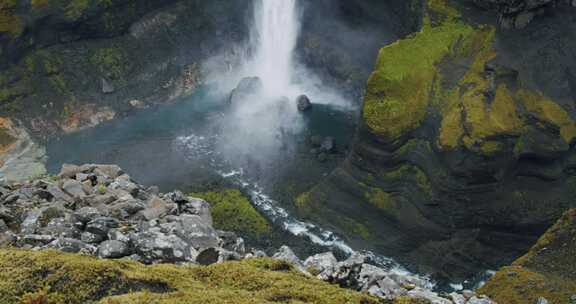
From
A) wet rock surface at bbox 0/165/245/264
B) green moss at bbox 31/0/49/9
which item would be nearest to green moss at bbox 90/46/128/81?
green moss at bbox 31/0/49/9

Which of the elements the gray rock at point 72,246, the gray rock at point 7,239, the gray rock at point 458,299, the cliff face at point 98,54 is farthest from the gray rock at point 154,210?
the cliff face at point 98,54

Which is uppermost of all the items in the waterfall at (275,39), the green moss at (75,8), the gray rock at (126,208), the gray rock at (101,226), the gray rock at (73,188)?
the waterfall at (275,39)

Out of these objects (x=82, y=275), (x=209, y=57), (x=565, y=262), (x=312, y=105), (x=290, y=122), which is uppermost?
(x=209, y=57)

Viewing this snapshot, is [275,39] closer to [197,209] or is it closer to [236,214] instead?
[236,214]

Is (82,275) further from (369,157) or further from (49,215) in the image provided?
(369,157)

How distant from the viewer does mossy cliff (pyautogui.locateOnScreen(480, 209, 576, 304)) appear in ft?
74.9

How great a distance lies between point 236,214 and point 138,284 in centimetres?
2980

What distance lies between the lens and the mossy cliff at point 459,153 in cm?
3672

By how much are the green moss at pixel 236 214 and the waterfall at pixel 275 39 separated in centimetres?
2125

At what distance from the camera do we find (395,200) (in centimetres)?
3925

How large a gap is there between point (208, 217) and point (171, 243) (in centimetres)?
1108

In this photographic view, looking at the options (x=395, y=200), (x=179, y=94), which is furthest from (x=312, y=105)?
(x=395, y=200)

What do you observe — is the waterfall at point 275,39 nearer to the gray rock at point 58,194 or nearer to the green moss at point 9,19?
the green moss at point 9,19

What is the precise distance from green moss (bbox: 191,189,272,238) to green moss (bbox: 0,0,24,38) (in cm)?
2588
